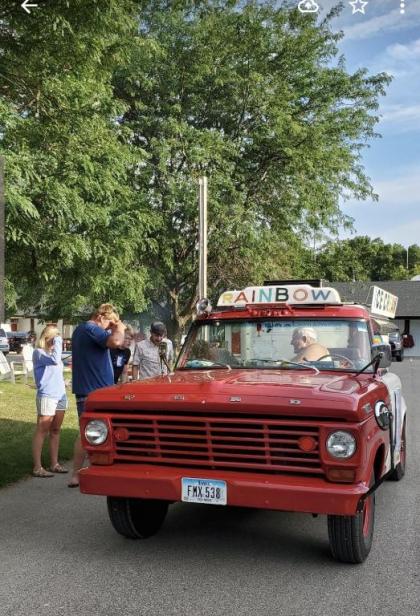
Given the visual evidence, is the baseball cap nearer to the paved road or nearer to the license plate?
the paved road

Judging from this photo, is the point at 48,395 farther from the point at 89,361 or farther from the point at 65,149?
the point at 65,149

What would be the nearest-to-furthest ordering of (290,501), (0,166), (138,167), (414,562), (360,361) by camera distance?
(290,501)
(414,562)
(360,361)
(0,166)
(138,167)

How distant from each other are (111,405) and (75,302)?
14307 mm

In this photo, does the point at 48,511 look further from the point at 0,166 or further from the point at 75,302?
the point at 75,302

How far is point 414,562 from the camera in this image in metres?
4.76

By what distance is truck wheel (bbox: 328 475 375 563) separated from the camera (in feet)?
14.8

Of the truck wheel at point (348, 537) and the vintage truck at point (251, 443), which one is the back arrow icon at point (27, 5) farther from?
the truck wheel at point (348, 537)

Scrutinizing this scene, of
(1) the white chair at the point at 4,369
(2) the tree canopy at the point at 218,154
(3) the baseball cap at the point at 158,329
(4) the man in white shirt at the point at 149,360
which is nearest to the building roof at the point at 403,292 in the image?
(2) the tree canopy at the point at 218,154

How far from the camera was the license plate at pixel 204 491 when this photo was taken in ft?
14.5

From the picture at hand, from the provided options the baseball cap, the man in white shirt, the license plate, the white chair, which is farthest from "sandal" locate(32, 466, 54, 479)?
the white chair

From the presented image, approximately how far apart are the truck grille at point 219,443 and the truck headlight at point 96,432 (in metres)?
0.09

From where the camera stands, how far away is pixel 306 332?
607 centimetres

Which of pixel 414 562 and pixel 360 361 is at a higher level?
pixel 360 361

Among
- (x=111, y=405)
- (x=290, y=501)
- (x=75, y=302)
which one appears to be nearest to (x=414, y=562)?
(x=290, y=501)
